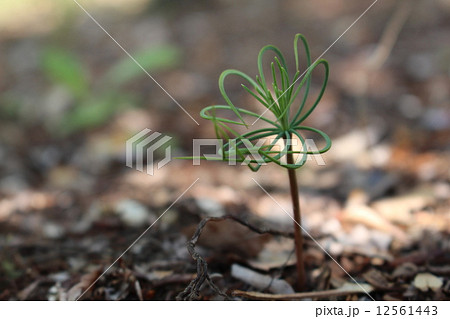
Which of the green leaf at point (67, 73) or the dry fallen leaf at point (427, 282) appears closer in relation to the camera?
the dry fallen leaf at point (427, 282)

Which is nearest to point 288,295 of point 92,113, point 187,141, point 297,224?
point 297,224

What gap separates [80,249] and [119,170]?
2.50 ft

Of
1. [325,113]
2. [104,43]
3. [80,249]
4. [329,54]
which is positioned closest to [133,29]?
[104,43]

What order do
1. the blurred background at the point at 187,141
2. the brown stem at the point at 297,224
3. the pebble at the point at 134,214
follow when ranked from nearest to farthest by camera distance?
1. the brown stem at the point at 297,224
2. the blurred background at the point at 187,141
3. the pebble at the point at 134,214

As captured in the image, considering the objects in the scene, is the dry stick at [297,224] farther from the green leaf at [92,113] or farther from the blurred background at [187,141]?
the green leaf at [92,113]

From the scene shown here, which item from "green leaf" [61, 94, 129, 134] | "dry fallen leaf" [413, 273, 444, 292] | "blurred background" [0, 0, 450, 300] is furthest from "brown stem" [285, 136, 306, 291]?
"green leaf" [61, 94, 129, 134]

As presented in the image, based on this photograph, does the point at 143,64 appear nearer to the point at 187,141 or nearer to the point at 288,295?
the point at 187,141

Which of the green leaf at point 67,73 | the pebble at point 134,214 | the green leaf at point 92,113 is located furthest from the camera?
the green leaf at point 67,73

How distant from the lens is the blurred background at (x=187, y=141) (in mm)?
1245

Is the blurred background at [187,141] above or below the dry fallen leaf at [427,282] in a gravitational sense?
above

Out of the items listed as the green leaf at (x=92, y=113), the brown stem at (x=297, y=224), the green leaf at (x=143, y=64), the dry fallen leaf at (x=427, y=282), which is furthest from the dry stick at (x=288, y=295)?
the green leaf at (x=143, y=64)

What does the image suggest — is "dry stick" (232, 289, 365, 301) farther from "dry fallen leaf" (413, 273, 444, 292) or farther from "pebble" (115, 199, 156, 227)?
"pebble" (115, 199, 156, 227)

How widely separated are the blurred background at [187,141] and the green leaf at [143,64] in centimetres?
1

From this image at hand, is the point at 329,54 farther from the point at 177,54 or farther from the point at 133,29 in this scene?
the point at 133,29
